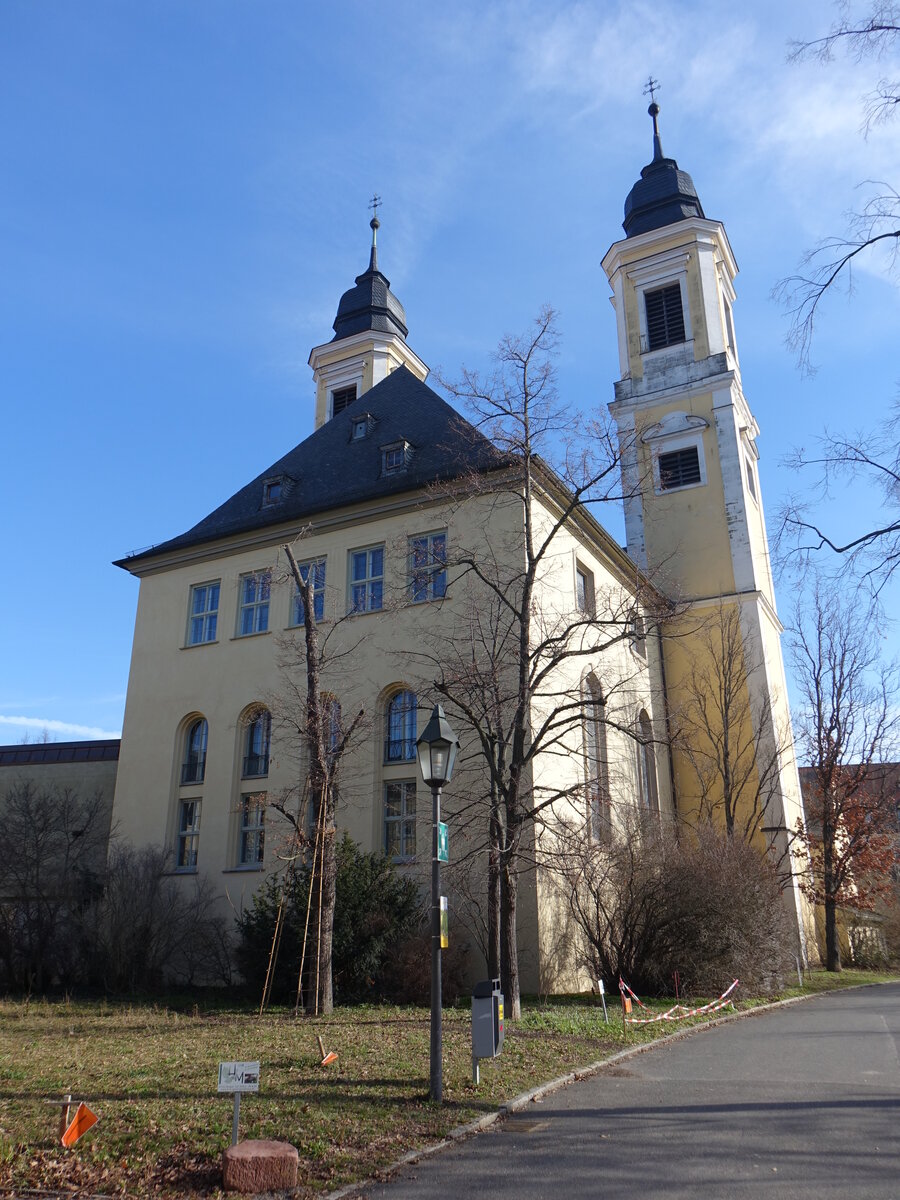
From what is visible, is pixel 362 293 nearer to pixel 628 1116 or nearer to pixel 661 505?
pixel 661 505

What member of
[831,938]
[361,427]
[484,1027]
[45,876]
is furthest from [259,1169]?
[831,938]

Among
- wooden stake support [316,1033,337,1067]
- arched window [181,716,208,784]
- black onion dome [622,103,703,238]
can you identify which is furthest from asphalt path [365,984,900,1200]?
black onion dome [622,103,703,238]

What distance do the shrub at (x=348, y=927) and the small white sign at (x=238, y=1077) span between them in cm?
1128

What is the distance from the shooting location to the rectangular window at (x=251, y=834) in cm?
2527

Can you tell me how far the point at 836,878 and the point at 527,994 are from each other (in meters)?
15.0

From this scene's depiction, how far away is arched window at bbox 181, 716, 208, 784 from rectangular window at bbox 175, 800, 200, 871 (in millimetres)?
688

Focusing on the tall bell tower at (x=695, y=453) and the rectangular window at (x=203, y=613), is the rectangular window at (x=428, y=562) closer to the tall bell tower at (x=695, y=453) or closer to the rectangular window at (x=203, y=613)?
the rectangular window at (x=203, y=613)

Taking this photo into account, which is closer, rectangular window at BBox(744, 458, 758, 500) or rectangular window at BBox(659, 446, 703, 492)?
rectangular window at BBox(659, 446, 703, 492)

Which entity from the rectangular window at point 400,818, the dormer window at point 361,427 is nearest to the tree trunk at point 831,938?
the rectangular window at point 400,818

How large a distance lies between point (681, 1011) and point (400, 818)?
9.18m

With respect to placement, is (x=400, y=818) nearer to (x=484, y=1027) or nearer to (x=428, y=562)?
(x=428, y=562)

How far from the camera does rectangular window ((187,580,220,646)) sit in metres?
28.6

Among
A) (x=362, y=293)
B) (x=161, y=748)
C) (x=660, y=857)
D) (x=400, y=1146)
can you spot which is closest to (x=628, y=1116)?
(x=400, y=1146)

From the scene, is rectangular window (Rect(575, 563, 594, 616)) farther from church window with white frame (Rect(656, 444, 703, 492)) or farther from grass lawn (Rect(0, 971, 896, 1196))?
grass lawn (Rect(0, 971, 896, 1196))
